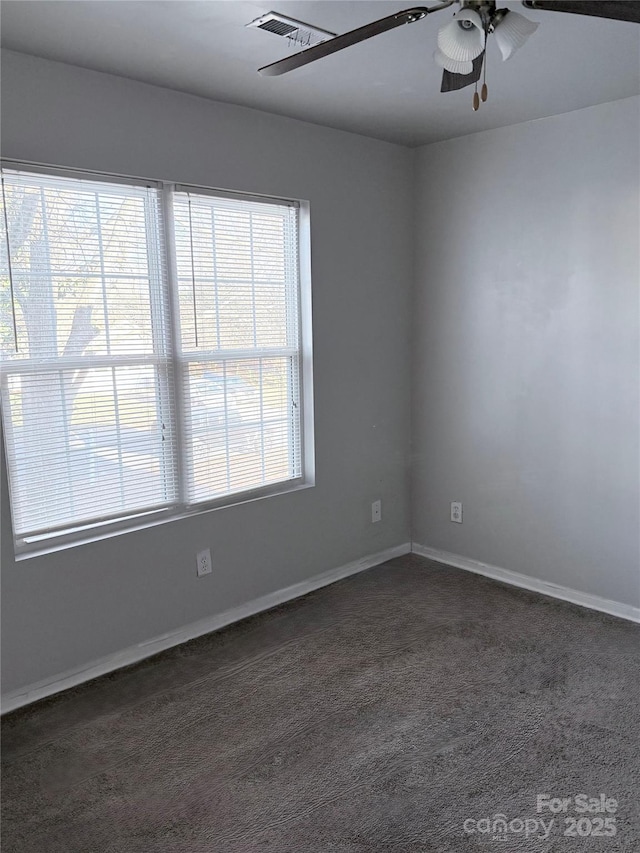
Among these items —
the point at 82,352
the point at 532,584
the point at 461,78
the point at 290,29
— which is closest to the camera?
the point at 461,78

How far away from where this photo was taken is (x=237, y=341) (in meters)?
3.32

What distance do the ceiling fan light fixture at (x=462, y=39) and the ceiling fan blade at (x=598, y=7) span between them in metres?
0.14

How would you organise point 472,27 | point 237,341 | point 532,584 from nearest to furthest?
1. point 472,27
2. point 237,341
3. point 532,584

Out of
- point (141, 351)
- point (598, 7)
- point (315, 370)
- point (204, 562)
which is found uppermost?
point (598, 7)

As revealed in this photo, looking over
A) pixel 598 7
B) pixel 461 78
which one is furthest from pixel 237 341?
pixel 598 7

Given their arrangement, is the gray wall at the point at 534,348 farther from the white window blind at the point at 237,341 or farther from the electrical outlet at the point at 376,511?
the white window blind at the point at 237,341

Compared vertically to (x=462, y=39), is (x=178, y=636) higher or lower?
lower

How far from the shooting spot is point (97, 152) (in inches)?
106

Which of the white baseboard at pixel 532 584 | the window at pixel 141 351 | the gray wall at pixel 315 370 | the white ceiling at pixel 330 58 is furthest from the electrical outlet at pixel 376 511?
the white ceiling at pixel 330 58

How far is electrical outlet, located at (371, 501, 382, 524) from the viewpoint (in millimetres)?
4051

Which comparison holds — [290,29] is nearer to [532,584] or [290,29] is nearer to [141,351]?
[141,351]

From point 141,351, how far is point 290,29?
4.62 ft

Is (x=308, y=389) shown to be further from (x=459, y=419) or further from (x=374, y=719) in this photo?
(x=374, y=719)

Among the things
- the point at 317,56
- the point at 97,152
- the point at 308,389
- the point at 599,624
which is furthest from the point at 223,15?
the point at 599,624
